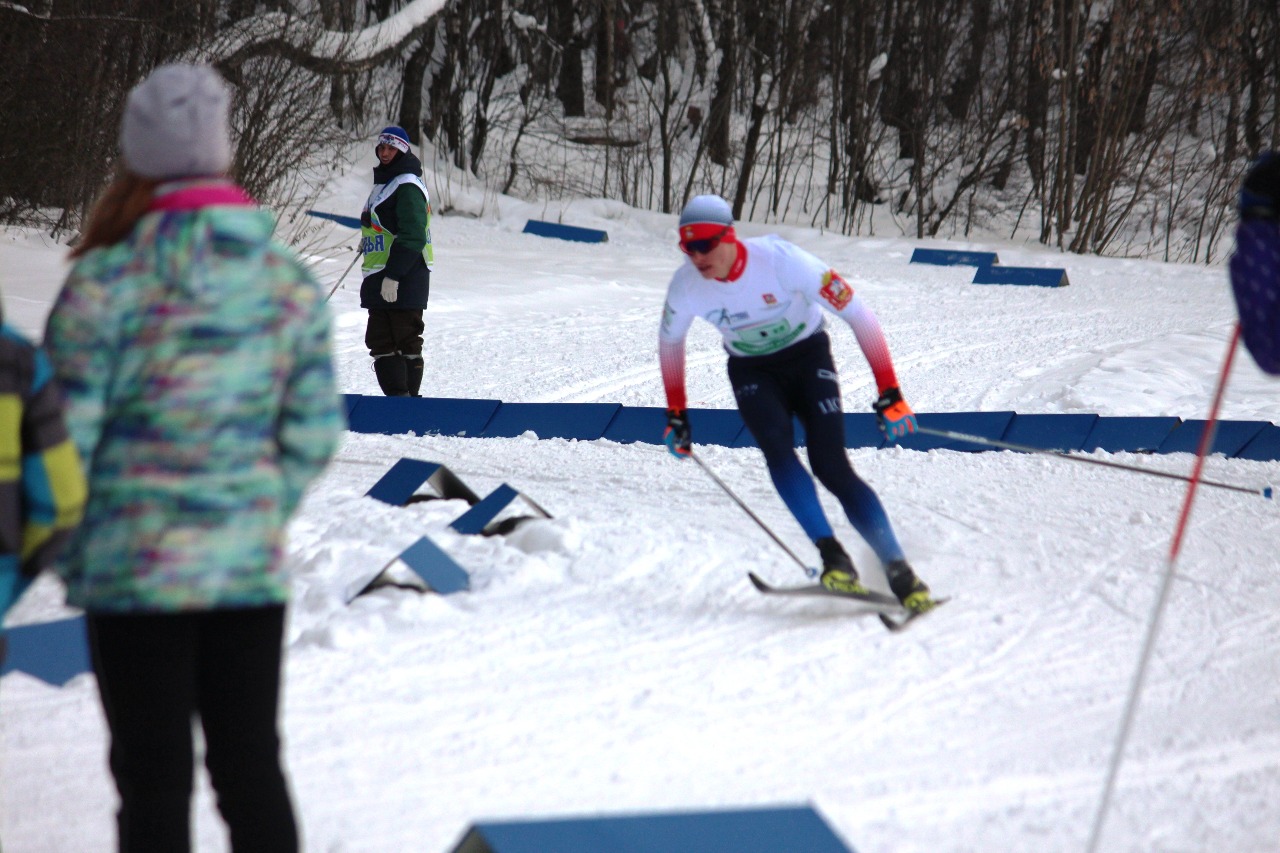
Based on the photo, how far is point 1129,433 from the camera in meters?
6.68

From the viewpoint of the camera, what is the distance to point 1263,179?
2.67 metres

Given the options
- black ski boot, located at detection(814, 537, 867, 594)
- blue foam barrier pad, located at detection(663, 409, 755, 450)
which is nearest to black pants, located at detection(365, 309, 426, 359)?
blue foam barrier pad, located at detection(663, 409, 755, 450)

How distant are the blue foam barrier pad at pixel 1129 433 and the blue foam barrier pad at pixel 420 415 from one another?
3470mm

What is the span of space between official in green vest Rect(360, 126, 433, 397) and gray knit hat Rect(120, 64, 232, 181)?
16.4 feet

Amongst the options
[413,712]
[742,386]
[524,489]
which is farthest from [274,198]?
[413,712]

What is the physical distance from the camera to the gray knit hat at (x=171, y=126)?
70.3 inches

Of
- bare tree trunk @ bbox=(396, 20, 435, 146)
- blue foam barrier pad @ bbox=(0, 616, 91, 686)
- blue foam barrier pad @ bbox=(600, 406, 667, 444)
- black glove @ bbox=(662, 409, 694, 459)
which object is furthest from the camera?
bare tree trunk @ bbox=(396, 20, 435, 146)

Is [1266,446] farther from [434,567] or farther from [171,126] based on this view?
[171,126]

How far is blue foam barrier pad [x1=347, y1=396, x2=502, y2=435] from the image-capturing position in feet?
22.6

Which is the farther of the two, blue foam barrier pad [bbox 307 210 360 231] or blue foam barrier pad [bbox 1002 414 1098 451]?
blue foam barrier pad [bbox 307 210 360 231]

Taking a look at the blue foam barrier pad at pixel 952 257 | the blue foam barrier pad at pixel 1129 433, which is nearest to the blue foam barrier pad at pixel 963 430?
the blue foam barrier pad at pixel 1129 433

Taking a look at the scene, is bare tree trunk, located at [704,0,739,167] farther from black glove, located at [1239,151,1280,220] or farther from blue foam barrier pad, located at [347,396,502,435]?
black glove, located at [1239,151,1280,220]

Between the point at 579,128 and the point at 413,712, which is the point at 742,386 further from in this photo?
the point at 579,128

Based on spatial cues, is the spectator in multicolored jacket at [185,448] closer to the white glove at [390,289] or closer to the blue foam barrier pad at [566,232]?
the white glove at [390,289]
